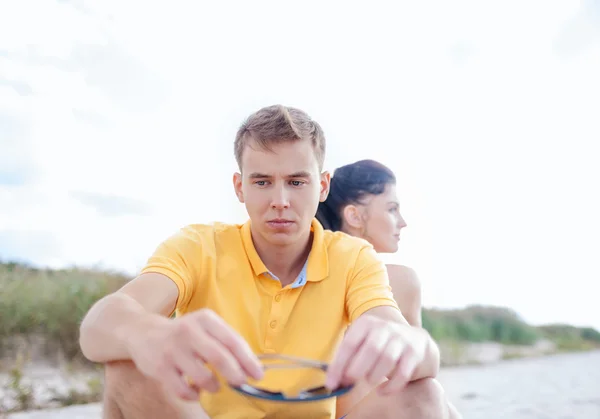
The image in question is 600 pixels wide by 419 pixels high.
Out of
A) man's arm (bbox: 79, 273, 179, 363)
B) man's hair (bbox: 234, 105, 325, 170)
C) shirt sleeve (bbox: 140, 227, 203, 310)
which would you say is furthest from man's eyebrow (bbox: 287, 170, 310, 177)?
man's arm (bbox: 79, 273, 179, 363)

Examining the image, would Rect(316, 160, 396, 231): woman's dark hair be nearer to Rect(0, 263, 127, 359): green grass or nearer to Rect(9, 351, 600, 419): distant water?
Rect(9, 351, 600, 419): distant water

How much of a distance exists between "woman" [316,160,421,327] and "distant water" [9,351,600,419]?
220cm

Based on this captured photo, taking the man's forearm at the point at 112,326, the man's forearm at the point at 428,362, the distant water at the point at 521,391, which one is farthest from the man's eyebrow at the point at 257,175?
the distant water at the point at 521,391

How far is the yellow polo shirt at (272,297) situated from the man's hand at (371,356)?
50 cm

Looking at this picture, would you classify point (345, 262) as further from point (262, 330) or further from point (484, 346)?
point (484, 346)

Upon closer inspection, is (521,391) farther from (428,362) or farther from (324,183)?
(428,362)

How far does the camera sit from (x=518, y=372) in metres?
8.14

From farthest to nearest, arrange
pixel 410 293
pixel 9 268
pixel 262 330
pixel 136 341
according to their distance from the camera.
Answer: pixel 9 268, pixel 410 293, pixel 262 330, pixel 136 341

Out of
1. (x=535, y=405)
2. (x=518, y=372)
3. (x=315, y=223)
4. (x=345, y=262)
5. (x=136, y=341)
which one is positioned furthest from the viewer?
(x=518, y=372)

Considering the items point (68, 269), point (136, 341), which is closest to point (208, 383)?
point (136, 341)

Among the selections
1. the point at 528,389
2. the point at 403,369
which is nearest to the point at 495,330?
the point at 528,389

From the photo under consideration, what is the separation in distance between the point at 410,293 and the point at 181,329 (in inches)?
62.7

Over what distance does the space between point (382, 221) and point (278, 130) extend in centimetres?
116

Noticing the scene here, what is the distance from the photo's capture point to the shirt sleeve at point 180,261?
167cm
